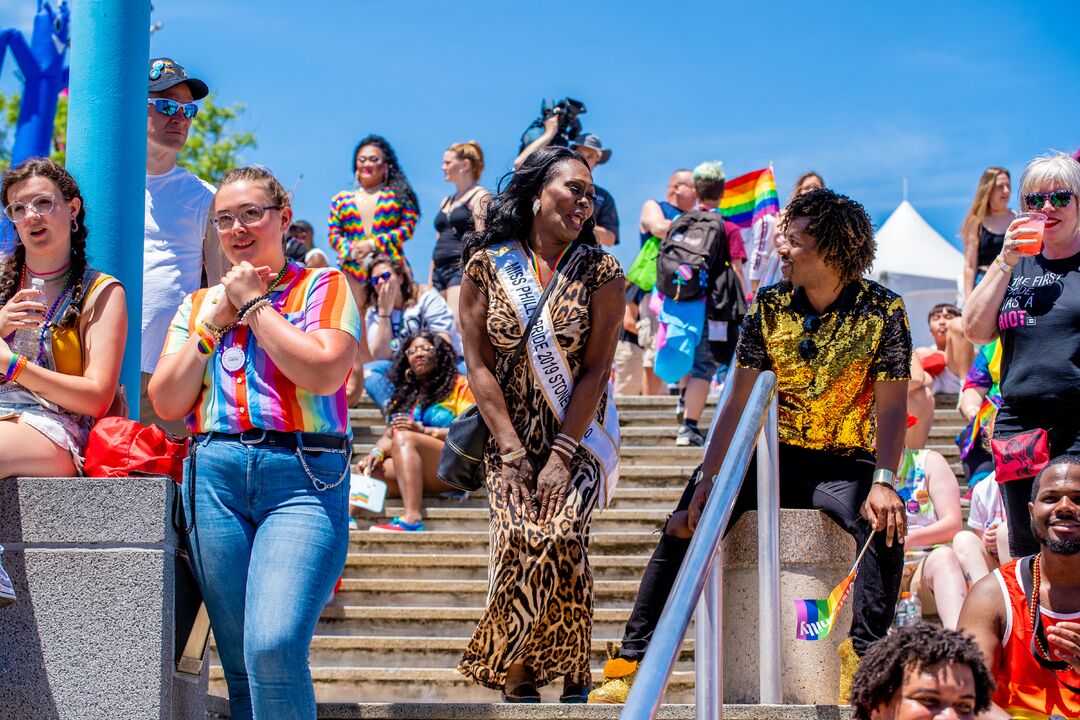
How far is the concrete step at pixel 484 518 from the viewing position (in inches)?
358

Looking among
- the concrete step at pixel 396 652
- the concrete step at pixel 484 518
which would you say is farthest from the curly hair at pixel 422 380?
the concrete step at pixel 396 652

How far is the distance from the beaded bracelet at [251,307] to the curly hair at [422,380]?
585 cm

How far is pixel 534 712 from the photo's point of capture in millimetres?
5035

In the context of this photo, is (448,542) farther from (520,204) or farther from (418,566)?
(520,204)

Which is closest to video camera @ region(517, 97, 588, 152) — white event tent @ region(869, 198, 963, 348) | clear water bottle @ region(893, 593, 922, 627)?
clear water bottle @ region(893, 593, 922, 627)

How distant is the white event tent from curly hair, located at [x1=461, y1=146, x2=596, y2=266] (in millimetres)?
17626

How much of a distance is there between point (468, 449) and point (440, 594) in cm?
283

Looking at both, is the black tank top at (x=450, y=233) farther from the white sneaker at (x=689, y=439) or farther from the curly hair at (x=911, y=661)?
the curly hair at (x=911, y=661)

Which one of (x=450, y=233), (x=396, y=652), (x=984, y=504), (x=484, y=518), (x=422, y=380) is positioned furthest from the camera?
(x=450, y=233)

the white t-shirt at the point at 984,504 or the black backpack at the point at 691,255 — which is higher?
the black backpack at the point at 691,255

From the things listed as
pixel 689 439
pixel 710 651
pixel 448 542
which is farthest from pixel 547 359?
pixel 689 439

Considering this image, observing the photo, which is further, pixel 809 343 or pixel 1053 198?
pixel 1053 198

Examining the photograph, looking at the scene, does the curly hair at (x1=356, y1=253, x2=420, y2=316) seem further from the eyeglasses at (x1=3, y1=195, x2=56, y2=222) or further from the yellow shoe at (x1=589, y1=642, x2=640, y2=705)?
the eyeglasses at (x1=3, y1=195, x2=56, y2=222)

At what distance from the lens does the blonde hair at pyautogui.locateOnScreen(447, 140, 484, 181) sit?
39.6 feet
